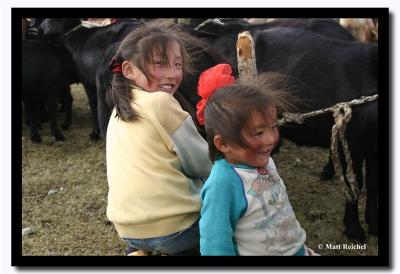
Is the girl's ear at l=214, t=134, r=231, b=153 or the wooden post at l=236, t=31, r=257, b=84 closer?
the girl's ear at l=214, t=134, r=231, b=153

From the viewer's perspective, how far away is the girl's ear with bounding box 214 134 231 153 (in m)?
1.79

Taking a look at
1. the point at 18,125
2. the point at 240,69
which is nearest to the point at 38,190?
the point at 18,125

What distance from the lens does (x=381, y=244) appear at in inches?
89.7

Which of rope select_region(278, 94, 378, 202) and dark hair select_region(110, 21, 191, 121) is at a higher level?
dark hair select_region(110, 21, 191, 121)

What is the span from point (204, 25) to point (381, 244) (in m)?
1.66

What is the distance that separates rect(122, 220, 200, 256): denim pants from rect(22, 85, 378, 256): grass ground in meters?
0.70

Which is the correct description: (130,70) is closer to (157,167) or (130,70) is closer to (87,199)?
(157,167)

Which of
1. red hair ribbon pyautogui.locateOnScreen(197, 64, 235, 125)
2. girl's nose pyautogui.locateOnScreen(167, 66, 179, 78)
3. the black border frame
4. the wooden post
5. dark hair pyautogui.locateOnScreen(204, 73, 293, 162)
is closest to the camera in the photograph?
dark hair pyautogui.locateOnScreen(204, 73, 293, 162)

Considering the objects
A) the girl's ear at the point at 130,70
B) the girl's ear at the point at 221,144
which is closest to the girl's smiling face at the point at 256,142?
the girl's ear at the point at 221,144

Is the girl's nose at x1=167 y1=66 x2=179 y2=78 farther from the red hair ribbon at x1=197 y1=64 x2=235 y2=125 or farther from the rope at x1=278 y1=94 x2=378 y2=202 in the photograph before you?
the rope at x1=278 y1=94 x2=378 y2=202

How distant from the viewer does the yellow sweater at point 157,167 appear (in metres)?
1.95

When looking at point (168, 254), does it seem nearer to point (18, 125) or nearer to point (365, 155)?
point (18, 125)

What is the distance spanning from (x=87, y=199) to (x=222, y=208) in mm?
1942

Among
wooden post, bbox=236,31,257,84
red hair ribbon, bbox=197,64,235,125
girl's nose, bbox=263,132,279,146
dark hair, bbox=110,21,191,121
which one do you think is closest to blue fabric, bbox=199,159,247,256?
girl's nose, bbox=263,132,279,146
